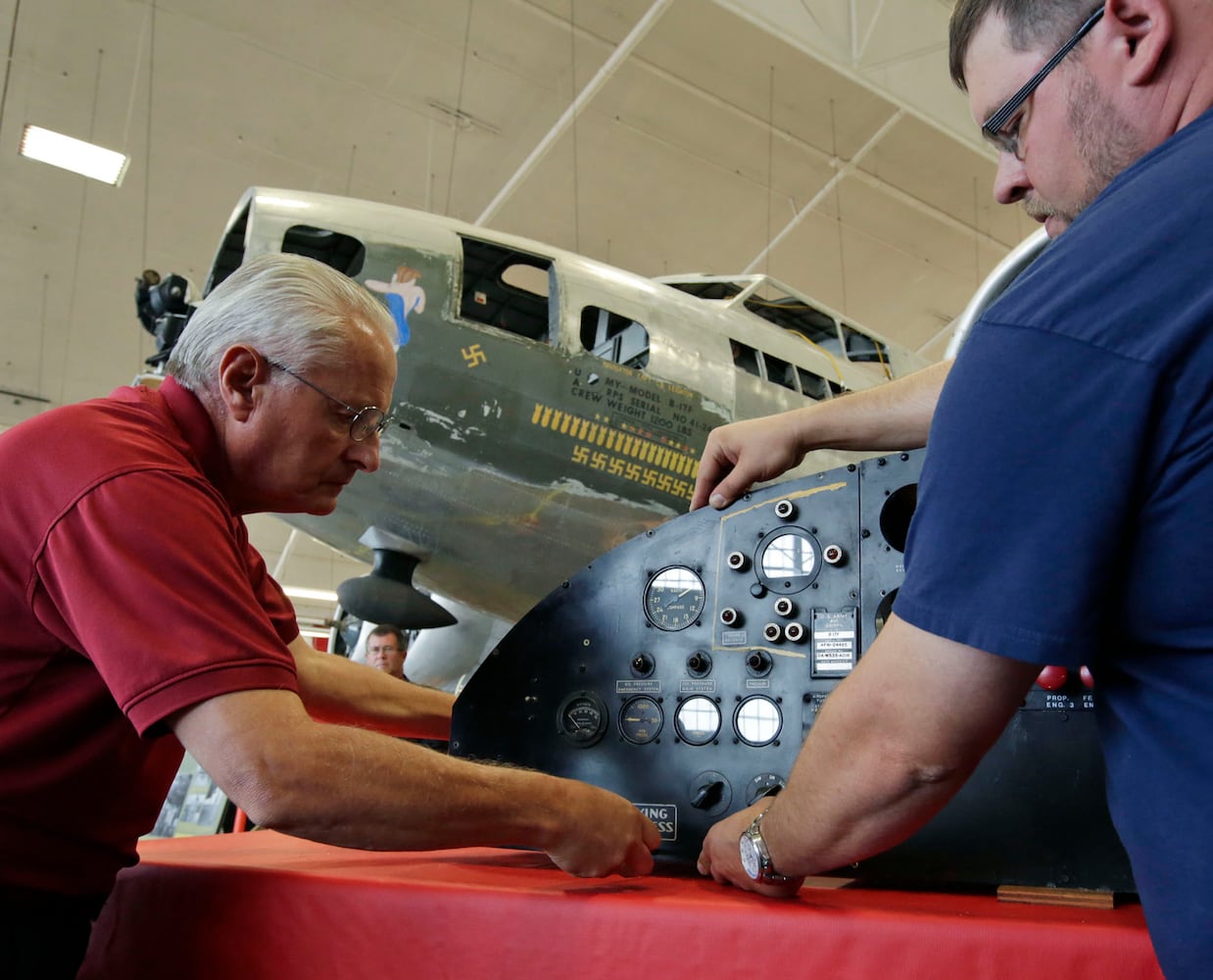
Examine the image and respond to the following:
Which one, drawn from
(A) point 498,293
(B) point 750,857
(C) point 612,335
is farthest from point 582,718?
(A) point 498,293

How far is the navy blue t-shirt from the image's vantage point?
0.84 metres

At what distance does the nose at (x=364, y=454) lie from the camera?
1950mm

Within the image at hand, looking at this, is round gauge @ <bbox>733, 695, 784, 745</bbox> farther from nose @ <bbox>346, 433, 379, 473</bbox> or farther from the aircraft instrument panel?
nose @ <bbox>346, 433, 379, 473</bbox>

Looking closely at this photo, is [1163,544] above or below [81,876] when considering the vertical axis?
above

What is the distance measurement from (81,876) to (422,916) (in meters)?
0.63

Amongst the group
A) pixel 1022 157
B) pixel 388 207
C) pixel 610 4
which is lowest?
pixel 1022 157

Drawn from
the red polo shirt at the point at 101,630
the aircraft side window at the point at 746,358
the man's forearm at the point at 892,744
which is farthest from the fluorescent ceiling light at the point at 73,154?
the man's forearm at the point at 892,744

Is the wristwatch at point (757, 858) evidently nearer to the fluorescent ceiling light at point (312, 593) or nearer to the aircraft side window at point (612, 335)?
the aircraft side window at point (612, 335)

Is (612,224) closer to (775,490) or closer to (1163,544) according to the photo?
(775,490)

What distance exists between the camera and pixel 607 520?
4984 millimetres

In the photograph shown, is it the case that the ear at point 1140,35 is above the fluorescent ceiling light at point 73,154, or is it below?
below

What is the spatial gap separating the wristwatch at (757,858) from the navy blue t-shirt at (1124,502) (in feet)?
1.56

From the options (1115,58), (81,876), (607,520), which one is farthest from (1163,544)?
(607,520)

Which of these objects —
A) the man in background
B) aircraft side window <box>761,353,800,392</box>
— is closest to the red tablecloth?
aircraft side window <box>761,353,800,392</box>
